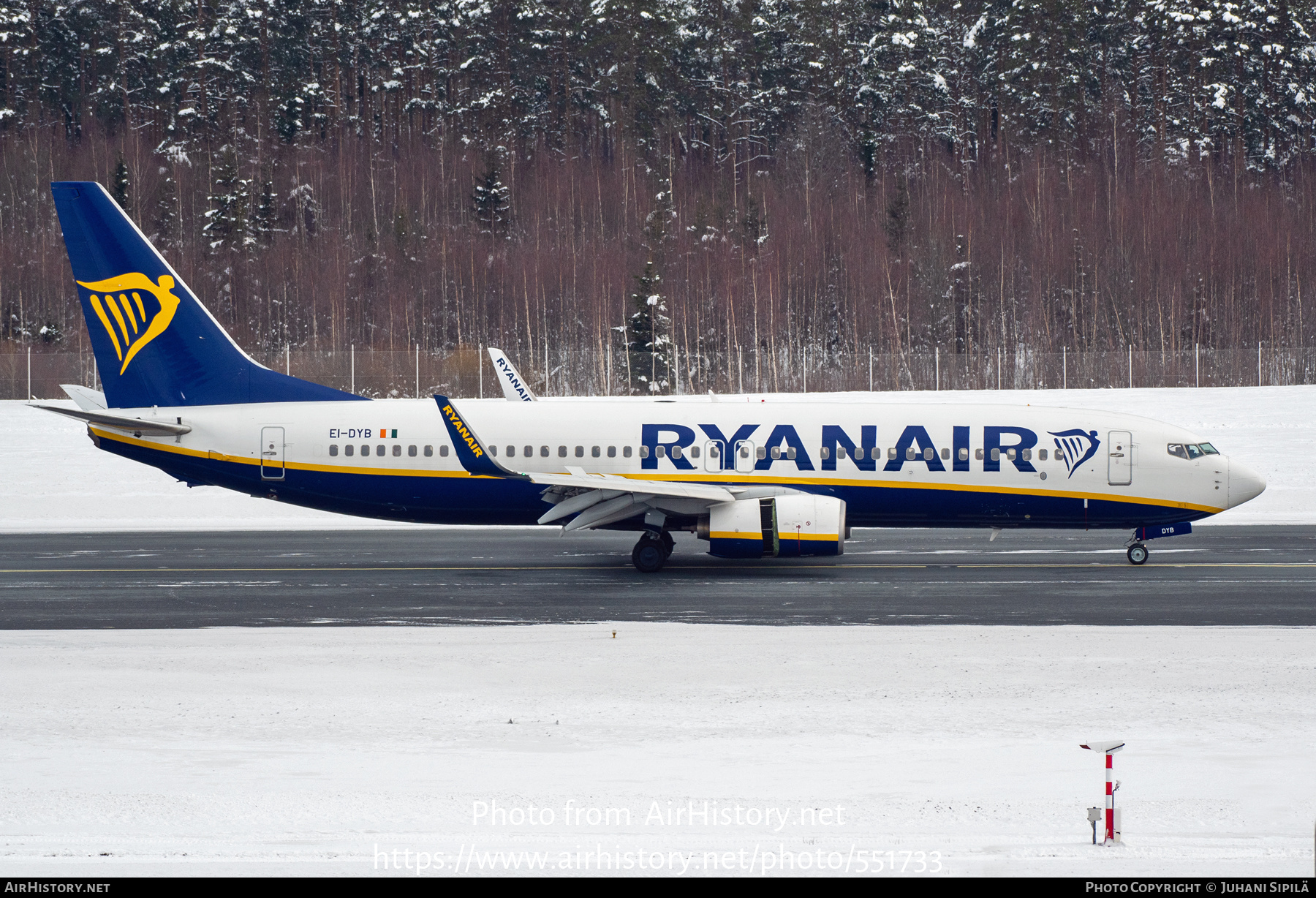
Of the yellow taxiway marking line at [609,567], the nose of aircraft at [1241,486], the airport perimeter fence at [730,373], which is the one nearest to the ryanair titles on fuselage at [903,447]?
the yellow taxiway marking line at [609,567]

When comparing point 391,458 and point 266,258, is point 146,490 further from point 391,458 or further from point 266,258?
point 266,258

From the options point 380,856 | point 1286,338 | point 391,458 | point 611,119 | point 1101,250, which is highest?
point 611,119

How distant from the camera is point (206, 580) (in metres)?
24.5

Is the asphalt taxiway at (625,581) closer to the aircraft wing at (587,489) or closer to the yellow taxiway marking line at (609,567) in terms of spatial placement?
the yellow taxiway marking line at (609,567)

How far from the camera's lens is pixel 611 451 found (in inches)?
1034

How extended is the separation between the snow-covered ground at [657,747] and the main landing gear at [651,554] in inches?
251

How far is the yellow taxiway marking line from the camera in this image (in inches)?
1011

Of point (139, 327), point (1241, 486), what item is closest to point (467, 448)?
point (139, 327)

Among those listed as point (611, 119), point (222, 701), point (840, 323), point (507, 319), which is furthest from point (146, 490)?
point (611, 119)

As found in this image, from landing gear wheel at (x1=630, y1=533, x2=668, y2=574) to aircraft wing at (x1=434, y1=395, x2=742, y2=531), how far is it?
69 cm

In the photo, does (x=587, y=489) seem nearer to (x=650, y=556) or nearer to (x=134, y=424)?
(x=650, y=556)

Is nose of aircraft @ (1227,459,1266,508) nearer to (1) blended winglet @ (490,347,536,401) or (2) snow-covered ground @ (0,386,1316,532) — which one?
(2) snow-covered ground @ (0,386,1316,532)

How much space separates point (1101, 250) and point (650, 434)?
6130 cm

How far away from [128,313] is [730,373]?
125 ft
